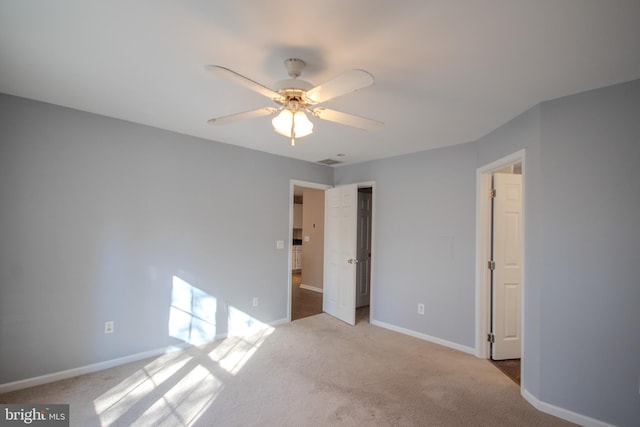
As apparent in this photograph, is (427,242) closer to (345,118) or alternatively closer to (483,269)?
(483,269)

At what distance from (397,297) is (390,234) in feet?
2.92

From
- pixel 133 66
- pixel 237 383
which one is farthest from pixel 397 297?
pixel 133 66

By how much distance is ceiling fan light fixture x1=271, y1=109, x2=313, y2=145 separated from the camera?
5.86 feet

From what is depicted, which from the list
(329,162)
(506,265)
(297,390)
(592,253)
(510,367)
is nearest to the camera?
(592,253)

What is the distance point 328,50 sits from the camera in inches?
67.7

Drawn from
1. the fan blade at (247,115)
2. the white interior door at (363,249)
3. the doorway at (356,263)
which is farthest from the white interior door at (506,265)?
the fan blade at (247,115)

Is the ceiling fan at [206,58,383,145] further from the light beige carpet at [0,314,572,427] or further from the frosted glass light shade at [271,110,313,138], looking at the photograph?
the light beige carpet at [0,314,572,427]

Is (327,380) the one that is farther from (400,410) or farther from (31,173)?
(31,173)

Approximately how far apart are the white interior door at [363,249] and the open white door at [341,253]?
0.66 meters

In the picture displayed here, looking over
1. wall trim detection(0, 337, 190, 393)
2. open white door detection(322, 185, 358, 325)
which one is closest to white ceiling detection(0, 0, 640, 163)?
open white door detection(322, 185, 358, 325)

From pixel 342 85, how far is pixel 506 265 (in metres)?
2.98

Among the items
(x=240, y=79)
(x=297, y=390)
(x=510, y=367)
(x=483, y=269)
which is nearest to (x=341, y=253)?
(x=483, y=269)

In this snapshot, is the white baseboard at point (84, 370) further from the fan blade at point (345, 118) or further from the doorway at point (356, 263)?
the fan blade at point (345, 118)

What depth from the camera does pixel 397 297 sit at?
4.16 m
